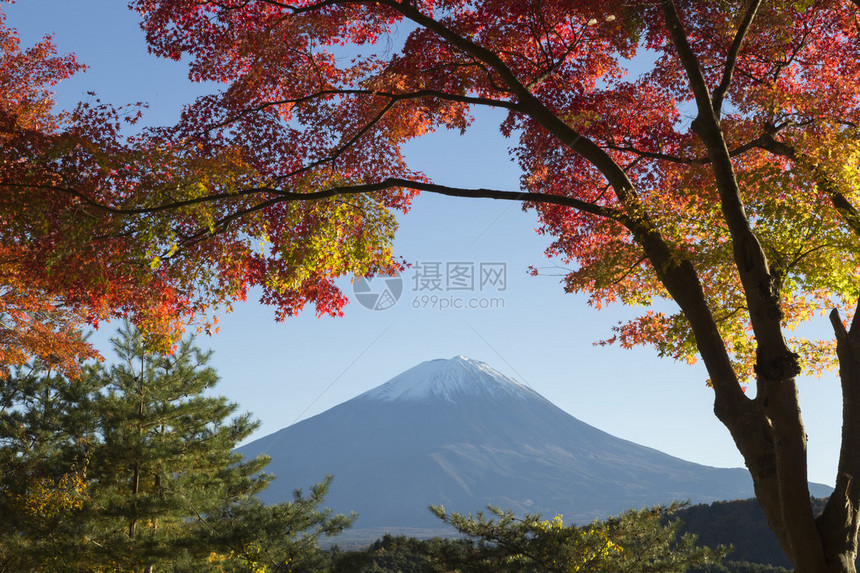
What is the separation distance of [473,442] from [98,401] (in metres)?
Result: 175

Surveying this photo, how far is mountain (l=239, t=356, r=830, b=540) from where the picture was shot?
153m

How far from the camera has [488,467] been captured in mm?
166500

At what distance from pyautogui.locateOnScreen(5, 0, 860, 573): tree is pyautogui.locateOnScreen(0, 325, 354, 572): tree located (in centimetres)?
425

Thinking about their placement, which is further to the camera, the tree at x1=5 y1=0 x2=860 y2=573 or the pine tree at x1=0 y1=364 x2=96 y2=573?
the pine tree at x1=0 y1=364 x2=96 y2=573

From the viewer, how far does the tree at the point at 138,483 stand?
9891 millimetres

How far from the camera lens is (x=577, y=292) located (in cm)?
755

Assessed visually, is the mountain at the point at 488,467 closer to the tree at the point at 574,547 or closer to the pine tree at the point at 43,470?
the pine tree at the point at 43,470

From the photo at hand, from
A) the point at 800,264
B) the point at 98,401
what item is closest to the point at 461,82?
the point at 800,264

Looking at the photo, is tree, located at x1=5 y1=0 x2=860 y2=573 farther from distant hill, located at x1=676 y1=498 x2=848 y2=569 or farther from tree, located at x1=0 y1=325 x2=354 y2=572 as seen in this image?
distant hill, located at x1=676 y1=498 x2=848 y2=569

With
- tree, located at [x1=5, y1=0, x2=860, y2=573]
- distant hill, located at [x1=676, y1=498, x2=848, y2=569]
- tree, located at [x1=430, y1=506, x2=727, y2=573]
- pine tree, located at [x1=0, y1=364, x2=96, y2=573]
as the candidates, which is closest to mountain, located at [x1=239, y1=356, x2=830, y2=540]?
distant hill, located at [x1=676, y1=498, x2=848, y2=569]

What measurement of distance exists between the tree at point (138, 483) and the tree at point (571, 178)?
425 centimetres

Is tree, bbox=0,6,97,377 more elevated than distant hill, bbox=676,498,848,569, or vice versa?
tree, bbox=0,6,97,377

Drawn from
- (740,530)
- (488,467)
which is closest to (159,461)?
(740,530)

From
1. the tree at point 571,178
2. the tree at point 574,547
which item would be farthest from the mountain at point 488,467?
the tree at point 571,178
